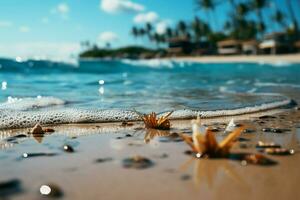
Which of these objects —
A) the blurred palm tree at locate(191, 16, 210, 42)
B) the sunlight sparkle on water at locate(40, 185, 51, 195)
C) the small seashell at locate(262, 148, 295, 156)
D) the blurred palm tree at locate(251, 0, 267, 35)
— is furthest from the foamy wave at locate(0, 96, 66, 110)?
the blurred palm tree at locate(191, 16, 210, 42)

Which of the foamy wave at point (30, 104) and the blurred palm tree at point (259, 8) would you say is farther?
the blurred palm tree at point (259, 8)

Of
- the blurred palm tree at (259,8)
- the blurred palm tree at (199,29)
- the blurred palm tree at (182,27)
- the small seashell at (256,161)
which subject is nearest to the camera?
the small seashell at (256,161)

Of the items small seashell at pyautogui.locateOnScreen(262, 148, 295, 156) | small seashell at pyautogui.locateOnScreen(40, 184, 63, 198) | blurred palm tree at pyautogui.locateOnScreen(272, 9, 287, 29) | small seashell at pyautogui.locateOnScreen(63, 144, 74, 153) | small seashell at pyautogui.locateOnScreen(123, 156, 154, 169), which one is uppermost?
blurred palm tree at pyautogui.locateOnScreen(272, 9, 287, 29)

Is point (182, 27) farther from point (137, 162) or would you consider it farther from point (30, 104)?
point (137, 162)

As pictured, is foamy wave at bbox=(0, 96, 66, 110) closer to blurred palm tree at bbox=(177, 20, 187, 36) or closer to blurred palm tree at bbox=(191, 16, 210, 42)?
blurred palm tree at bbox=(191, 16, 210, 42)

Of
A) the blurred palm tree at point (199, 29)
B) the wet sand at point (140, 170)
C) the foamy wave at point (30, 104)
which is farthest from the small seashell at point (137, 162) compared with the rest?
the blurred palm tree at point (199, 29)

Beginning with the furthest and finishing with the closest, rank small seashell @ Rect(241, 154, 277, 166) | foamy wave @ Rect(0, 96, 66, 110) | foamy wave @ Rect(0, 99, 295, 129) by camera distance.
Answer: foamy wave @ Rect(0, 96, 66, 110)
foamy wave @ Rect(0, 99, 295, 129)
small seashell @ Rect(241, 154, 277, 166)

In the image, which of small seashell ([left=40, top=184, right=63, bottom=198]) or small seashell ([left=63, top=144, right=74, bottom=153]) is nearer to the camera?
small seashell ([left=40, top=184, right=63, bottom=198])

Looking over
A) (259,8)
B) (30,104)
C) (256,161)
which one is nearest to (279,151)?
(256,161)

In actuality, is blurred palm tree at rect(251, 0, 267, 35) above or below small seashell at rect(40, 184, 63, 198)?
above

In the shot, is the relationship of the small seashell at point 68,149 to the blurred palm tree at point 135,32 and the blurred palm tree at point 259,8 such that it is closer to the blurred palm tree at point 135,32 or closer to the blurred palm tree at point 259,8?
the blurred palm tree at point 259,8
